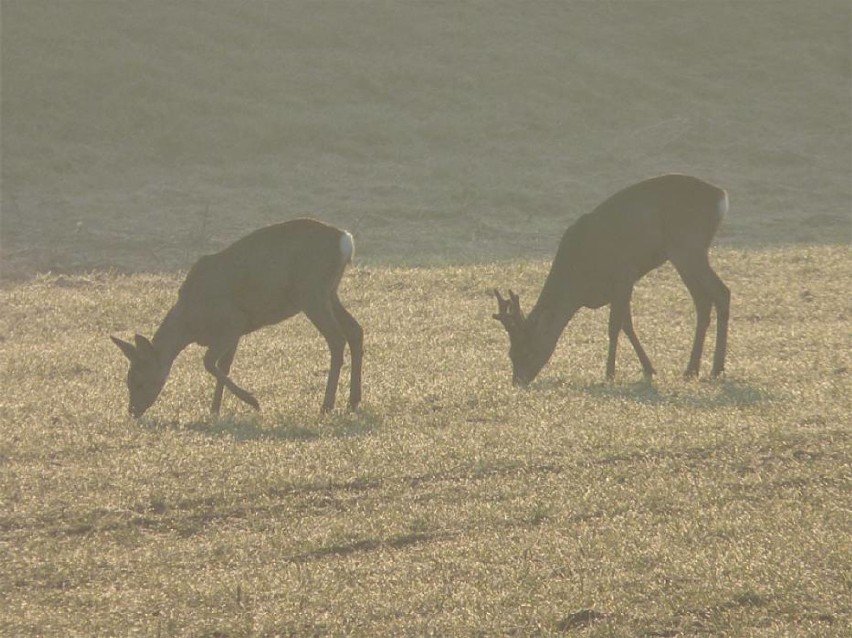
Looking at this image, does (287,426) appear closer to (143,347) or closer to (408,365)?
(143,347)

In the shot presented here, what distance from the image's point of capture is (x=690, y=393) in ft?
35.8

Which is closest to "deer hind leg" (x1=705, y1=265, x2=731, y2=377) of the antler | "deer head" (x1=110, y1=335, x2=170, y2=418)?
the antler

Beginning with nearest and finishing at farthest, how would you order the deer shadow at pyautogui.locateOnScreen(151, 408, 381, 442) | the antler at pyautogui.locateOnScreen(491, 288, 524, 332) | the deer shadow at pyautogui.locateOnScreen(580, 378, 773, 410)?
1. the deer shadow at pyautogui.locateOnScreen(151, 408, 381, 442)
2. the deer shadow at pyautogui.locateOnScreen(580, 378, 773, 410)
3. the antler at pyautogui.locateOnScreen(491, 288, 524, 332)

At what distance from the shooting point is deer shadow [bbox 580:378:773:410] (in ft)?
34.4

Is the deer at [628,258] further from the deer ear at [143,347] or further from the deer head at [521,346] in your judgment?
the deer ear at [143,347]

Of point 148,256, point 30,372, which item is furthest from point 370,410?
point 148,256

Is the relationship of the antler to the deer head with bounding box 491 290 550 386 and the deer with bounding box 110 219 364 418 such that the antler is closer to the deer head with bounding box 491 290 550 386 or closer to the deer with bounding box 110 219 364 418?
the deer head with bounding box 491 290 550 386

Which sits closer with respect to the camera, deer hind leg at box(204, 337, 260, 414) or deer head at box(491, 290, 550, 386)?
deer hind leg at box(204, 337, 260, 414)

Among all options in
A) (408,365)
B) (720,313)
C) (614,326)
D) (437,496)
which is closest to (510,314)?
(614,326)

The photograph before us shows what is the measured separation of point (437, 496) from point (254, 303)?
3242 mm

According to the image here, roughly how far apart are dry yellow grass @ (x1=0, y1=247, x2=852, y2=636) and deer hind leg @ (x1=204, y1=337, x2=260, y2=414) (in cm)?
20

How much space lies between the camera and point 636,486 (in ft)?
27.4


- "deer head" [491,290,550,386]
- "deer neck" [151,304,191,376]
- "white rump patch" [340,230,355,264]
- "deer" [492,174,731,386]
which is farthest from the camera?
"deer" [492,174,731,386]

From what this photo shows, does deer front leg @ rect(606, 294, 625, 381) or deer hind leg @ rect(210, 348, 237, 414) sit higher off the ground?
deer front leg @ rect(606, 294, 625, 381)
